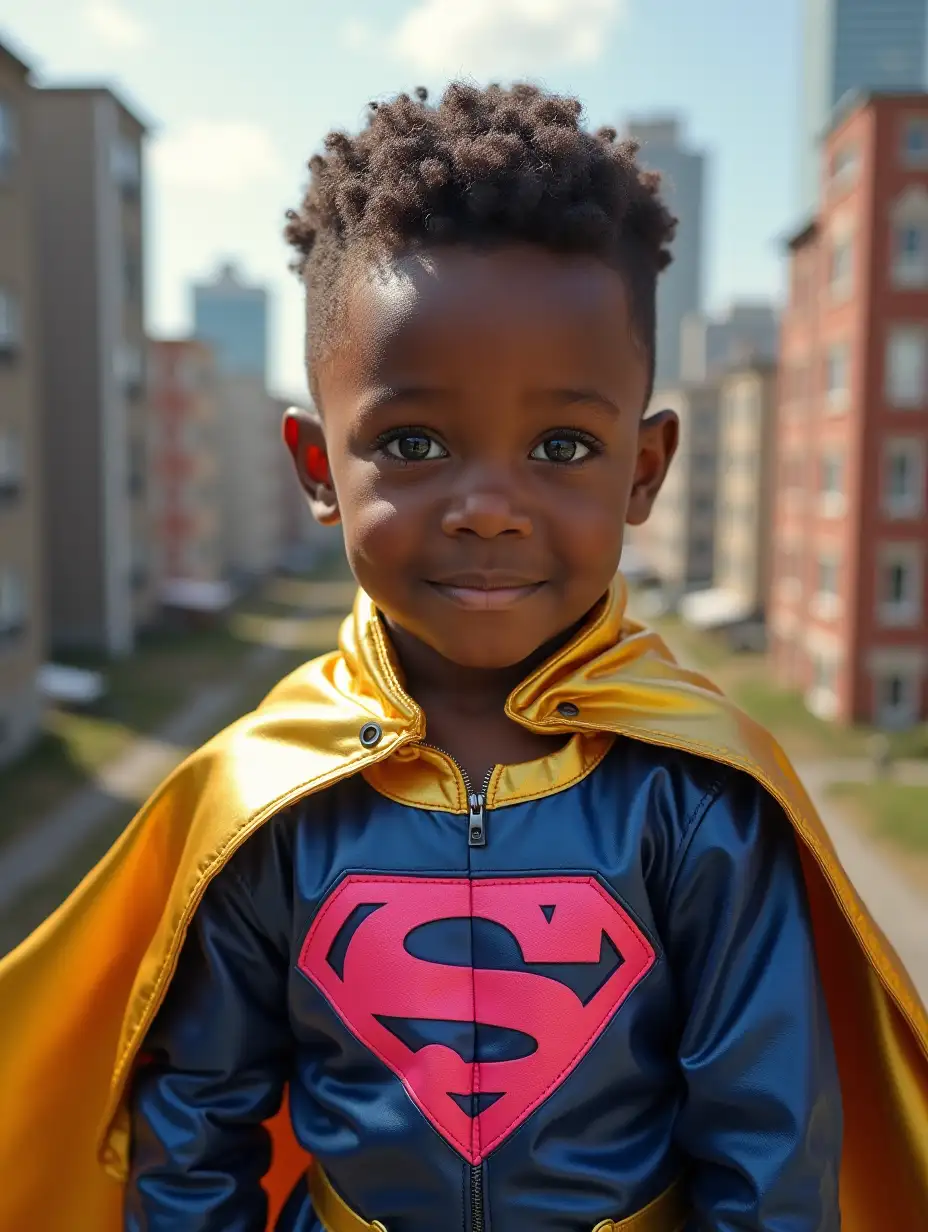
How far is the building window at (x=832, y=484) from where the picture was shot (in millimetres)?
26500

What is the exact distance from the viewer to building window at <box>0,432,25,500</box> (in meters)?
20.7

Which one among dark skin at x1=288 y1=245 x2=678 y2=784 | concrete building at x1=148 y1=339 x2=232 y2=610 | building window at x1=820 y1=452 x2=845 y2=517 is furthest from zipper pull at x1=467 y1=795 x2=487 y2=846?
concrete building at x1=148 y1=339 x2=232 y2=610

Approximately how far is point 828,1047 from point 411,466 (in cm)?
120

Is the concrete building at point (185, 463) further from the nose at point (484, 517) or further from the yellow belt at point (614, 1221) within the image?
the nose at point (484, 517)

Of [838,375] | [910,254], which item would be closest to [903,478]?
[838,375]

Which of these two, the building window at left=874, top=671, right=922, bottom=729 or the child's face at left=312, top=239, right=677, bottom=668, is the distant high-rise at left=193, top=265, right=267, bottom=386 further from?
the child's face at left=312, top=239, right=677, bottom=668

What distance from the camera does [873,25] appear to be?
6845 inches

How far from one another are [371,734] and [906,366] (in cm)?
2553

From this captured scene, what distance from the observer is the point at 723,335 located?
97938 millimetres

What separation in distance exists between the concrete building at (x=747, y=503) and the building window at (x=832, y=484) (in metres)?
12.0

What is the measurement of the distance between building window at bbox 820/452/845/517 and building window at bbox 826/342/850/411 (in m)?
1.20

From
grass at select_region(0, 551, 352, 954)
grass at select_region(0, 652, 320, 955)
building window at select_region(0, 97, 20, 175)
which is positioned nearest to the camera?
grass at select_region(0, 652, 320, 955)

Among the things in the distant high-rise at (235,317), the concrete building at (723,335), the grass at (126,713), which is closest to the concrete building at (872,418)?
the grass at (126,713)

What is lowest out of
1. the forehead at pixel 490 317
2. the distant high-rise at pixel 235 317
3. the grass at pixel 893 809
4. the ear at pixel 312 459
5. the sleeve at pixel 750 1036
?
the grass at pixel 893 809
